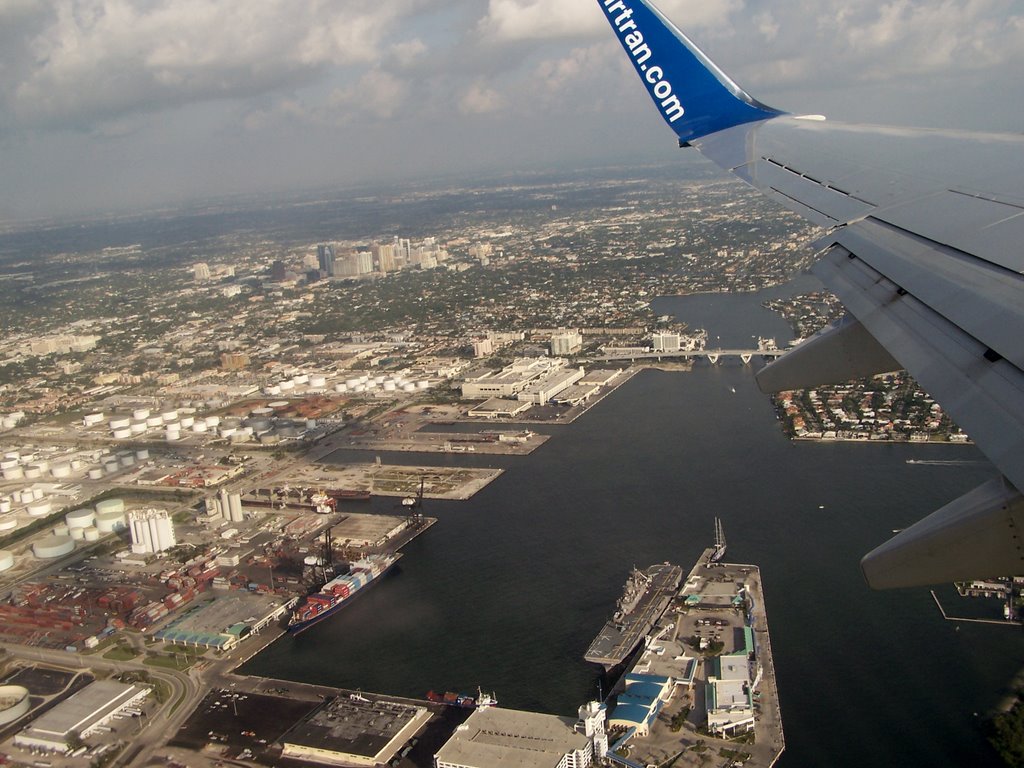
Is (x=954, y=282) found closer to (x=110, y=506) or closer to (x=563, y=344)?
(x=110, y=506)

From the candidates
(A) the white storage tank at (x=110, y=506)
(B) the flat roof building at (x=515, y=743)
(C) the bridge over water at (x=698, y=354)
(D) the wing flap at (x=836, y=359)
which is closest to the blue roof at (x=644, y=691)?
(B) the flat roof building at (x=515, y=743)

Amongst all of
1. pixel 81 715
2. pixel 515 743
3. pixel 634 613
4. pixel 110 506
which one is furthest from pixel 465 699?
pixel 110 506

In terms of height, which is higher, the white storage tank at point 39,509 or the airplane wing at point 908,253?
the airplane wing at point 908,253

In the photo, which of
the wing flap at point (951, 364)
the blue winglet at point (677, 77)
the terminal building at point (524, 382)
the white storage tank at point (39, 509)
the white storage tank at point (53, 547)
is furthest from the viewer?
the terminal building at point (524, 382)

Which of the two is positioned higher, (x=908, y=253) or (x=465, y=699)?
(x=908, y=253)

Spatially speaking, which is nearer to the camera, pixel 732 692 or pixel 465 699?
pixel 732 692

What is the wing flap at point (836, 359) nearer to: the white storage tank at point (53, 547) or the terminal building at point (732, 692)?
the terminal building at point (732, 692)
